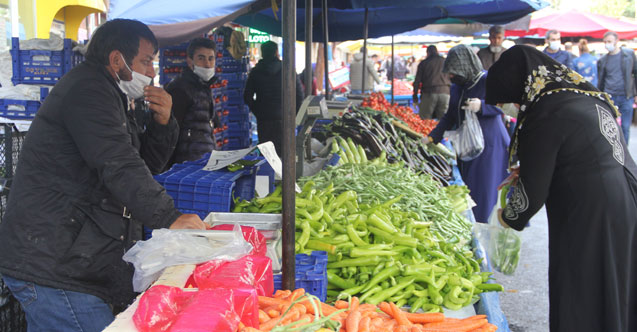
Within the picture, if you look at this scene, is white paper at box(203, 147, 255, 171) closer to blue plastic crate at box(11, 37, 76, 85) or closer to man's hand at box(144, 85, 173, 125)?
man's hand at box(144, 85, 173, 125)

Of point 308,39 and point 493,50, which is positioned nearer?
point 308,39

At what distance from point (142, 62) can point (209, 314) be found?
1533mm

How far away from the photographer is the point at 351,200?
3949mm

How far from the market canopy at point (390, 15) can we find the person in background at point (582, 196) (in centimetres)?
457

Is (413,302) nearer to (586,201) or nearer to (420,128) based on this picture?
(586,201)

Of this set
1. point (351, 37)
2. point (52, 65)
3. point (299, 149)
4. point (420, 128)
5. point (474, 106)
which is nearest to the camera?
point (299, 149)

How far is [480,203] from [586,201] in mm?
3852

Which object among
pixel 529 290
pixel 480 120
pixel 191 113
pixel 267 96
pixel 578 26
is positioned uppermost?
pixel 578 26

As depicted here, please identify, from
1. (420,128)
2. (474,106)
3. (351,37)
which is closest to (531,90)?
Result: (474,106)

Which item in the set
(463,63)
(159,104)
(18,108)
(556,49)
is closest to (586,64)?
(556,49)

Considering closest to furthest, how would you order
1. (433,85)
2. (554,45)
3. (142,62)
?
(142,62) → (554,45) → (433,85)

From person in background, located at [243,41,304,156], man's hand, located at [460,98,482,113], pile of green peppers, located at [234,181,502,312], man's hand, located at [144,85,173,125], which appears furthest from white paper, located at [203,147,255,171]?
person in background, located at [243,41,304,156]

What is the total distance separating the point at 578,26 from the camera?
16688mm

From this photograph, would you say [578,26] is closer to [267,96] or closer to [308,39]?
[267,96]
